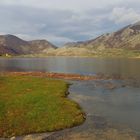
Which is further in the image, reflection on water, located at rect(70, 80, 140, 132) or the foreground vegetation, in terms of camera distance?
reflection on water, located at rect(70, 80, 140, 132)

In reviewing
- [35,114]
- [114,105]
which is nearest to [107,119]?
[114,105]

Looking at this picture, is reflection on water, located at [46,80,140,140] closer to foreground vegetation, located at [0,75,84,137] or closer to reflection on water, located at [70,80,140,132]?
reflection on water, located at [70,80,140,132]

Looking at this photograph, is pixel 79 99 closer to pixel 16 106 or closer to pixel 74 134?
pixel 16 106

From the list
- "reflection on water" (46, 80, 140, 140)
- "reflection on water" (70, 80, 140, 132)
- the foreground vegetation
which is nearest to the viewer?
"reflection on water" (46, 80, 140, 140)

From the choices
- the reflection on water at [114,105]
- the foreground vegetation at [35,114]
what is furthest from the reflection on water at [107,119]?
the foreground vegetation at [35,114]

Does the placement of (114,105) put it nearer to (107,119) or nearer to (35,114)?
(107,119)

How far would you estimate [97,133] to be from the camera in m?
31.8

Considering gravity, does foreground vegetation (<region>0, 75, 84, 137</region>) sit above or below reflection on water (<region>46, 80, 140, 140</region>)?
above

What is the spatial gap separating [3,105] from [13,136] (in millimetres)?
12606

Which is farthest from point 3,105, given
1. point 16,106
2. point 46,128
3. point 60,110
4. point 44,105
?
point 46,128

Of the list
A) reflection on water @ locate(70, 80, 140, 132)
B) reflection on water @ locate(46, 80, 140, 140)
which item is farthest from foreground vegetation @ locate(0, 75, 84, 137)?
reflection on water @ locate(70, 80, 140, 132)

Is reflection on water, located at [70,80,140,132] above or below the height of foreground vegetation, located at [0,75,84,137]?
below

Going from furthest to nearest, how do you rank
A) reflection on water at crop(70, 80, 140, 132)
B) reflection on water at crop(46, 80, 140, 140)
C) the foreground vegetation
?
reflection on water at crop(70, 80, 140, 132) → the foreground vegetation → reflection on water at crop(46, 80, 140, 140)

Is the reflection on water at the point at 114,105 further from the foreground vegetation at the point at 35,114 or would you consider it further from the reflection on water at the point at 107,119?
the foreground vegetation at the point at 35,114
